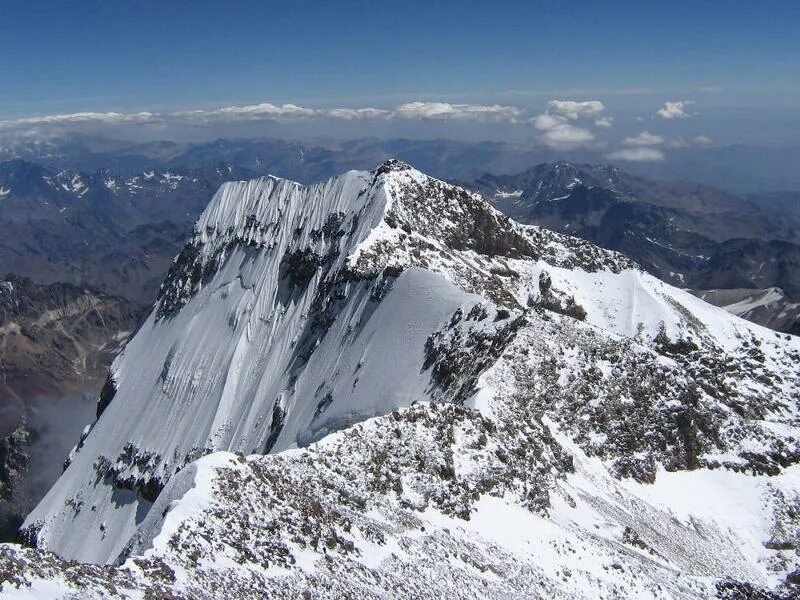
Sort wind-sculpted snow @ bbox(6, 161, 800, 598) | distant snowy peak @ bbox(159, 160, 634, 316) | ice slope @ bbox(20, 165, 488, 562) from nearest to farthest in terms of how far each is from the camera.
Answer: wind-sculpted snow @ bbox(6, 161, 800, 598), ice slope @ bbox(20, 165, 488, 562), distant snowy peak @ bbox(159, 160, 634, 316)

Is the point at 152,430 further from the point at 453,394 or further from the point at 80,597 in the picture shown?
the point at 80,597

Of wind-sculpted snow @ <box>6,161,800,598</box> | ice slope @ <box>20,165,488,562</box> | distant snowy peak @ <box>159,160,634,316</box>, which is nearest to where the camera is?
wind-sculpted snow @ <box>6,161,800,598</box>

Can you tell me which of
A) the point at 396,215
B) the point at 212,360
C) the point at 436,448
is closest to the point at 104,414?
the point at 212,360

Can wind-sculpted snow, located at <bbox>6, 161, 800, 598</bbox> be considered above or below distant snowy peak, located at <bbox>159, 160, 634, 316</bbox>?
below

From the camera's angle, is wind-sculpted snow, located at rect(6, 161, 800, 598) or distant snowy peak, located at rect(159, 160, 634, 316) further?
distant snowy peak, located at rect(159, 160, 634, 316)

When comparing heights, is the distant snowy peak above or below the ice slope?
above

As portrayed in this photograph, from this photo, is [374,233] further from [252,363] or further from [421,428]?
[421,428]

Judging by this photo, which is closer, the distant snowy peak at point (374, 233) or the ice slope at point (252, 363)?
the ice slope at point (252, 363)

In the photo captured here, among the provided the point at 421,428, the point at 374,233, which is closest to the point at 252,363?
the point at 374,233
